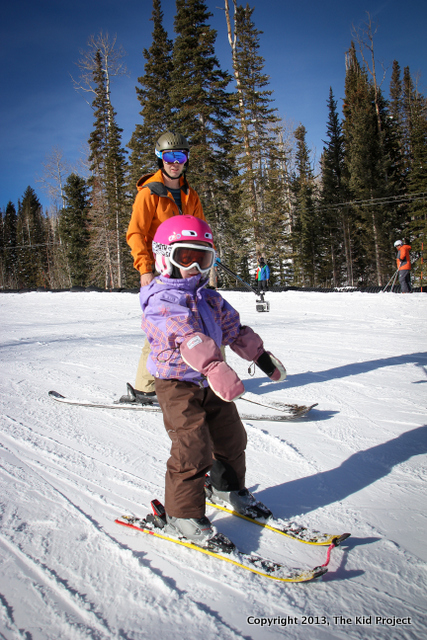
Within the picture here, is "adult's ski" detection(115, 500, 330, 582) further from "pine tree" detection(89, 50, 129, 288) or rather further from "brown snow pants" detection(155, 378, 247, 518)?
"pine tree" detection(89, 50, 129, 288)

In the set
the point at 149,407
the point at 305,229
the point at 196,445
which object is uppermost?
the point at 305,229

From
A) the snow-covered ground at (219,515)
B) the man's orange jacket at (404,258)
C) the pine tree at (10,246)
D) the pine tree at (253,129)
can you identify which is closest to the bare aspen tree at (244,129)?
the pine tree at (253,129)

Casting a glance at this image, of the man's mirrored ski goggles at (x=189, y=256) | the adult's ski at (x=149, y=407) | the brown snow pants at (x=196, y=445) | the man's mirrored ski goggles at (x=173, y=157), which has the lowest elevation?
the adult's ski at (x=149, y=407)

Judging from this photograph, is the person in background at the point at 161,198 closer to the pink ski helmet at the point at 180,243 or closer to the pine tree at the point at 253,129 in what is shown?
the pink ski helmet at the point at 180,243

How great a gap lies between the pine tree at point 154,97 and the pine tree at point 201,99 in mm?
3660

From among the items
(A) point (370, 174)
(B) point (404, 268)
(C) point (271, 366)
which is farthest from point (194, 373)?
(A) point (370, 174)

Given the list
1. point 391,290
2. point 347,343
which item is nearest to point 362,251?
point 391,290

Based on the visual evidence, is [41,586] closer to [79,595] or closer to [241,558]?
[79,595]

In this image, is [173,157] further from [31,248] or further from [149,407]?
[31,248]

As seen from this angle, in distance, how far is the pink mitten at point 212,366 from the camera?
4.78 ft

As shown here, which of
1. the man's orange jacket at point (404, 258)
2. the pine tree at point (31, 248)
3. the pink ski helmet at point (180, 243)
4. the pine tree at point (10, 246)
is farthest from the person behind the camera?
the pine tree at point (10, 246)

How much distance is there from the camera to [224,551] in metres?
1.53

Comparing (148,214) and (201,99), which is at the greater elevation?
(201,99)

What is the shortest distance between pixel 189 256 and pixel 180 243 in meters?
0.08
